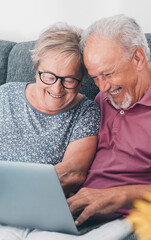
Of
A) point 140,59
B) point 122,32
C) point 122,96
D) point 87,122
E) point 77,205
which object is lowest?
point 77,205

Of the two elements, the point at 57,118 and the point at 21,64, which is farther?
the point at 21,64

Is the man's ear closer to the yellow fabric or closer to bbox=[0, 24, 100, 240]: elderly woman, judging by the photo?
bbox=[0, 24, 100, 240]: elderly woman

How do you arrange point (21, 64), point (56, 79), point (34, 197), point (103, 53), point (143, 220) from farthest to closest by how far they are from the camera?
1. point (21, 64)
2. point (56, 79)
3. point (103, 53)
4. point (34, 197)
5. point (143, 220)

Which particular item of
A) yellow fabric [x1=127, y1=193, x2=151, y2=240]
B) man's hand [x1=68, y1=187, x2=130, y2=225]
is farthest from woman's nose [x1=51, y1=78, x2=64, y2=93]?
yellow fabric [x1=127, y1=193, x2=151, y2=240]

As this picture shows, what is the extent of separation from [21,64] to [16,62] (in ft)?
0.17

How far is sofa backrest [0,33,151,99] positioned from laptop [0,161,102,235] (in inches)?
31.7

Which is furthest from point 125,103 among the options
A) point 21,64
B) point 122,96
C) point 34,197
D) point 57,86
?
point 21,64

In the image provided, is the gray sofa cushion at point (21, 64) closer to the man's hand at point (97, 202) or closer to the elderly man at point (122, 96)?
the elderly man at point (122, 96)

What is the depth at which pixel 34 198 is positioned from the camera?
2.65 feet

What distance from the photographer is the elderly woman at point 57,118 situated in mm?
1182

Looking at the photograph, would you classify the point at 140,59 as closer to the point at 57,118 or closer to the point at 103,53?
the point at 103,53

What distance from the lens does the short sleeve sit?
3.99 ft

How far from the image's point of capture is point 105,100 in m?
1.30

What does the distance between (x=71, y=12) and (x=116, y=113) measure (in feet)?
3.13
